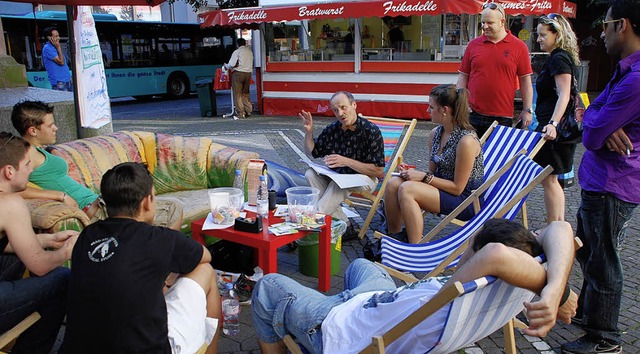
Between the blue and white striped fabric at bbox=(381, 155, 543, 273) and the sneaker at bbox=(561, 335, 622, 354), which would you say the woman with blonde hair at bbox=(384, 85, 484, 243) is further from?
the sneaker at bbox=(561, 335, 622, 354)

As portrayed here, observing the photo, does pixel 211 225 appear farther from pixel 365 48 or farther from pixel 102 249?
pixel 365 48

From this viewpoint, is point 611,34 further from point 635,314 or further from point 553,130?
point 635,314

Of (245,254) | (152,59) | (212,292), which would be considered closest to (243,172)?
(245,254)

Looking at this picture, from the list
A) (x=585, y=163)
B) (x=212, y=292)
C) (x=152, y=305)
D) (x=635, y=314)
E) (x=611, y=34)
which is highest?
(x=611, y=34)

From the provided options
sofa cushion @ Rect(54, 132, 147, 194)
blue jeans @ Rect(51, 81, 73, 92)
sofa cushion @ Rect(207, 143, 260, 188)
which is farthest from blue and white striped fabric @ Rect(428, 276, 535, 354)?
blue jeans @ Rect(51, 81, 73, 92)

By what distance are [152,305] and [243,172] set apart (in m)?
2.57

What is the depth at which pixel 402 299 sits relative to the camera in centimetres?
200

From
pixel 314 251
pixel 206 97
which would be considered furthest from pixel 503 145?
pixel 206 97

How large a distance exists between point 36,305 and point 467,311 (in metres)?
2.02

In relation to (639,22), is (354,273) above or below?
below

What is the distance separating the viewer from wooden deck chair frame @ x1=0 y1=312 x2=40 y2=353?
2.39m

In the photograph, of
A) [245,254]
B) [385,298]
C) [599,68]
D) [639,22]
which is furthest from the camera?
[599,68]

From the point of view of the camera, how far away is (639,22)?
2.52 m

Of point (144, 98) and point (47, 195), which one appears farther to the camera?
point (144, 98)
